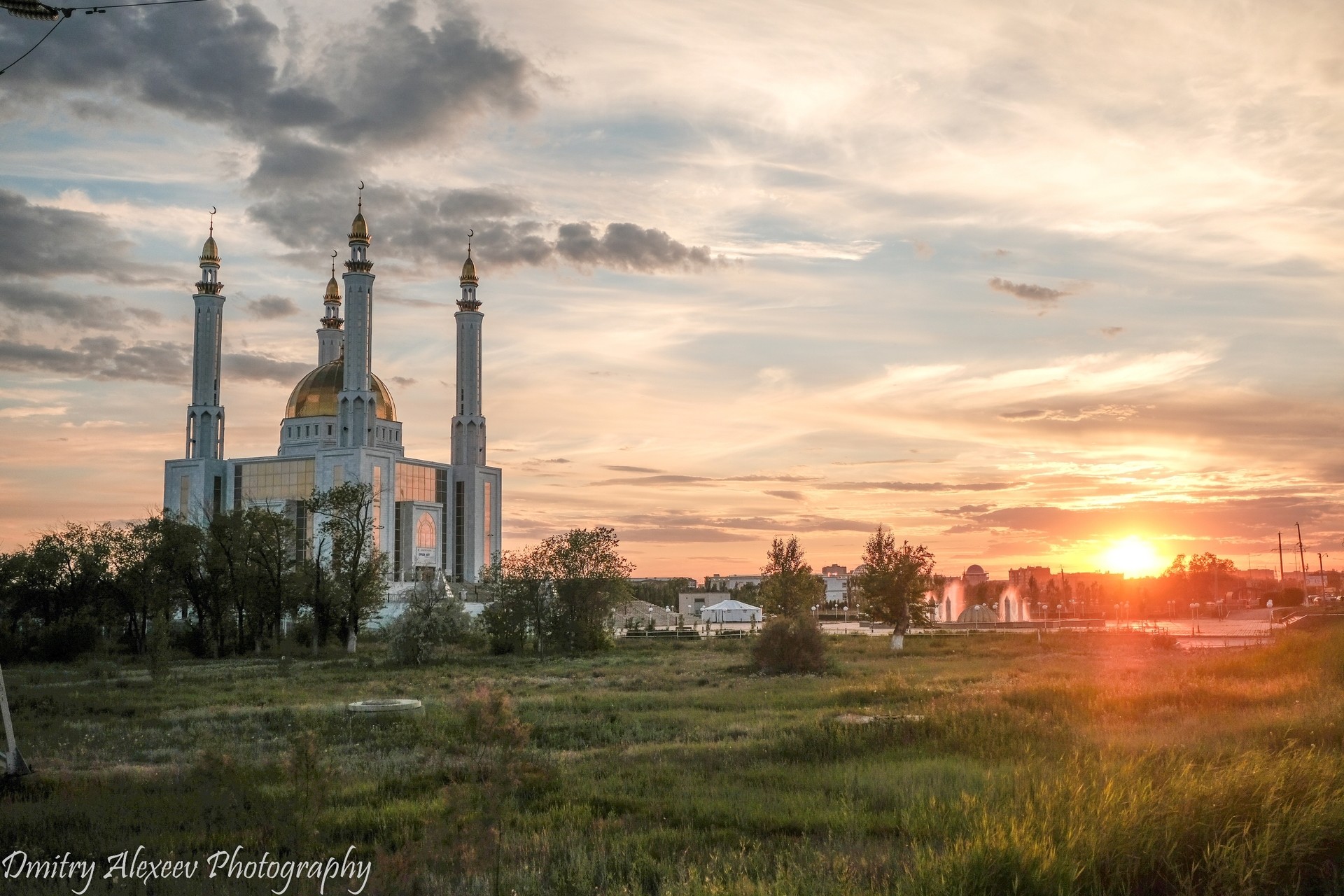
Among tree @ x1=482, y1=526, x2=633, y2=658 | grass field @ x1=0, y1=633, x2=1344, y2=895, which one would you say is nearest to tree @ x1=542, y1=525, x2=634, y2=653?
tree @ x1=482, y1=526, x2=633, y2=658

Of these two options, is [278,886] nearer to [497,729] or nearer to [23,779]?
[497,729]

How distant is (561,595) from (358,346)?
4546cm

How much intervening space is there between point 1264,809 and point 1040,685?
13225mm

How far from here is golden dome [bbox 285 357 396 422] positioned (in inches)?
3930

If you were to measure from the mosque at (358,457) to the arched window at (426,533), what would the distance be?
0.42ft

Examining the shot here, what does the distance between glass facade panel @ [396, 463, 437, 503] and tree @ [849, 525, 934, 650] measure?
56541mm

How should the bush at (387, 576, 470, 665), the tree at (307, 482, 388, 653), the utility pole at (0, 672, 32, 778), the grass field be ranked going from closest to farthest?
1. the grass field
2. the utility pole at (0, 672, 32, 778)
3. the bush at (387, 576, 470, 665)
4. the tree at (307, 482, 388, 653)

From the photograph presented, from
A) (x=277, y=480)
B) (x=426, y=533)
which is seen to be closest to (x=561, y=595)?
(x=426, y=533)

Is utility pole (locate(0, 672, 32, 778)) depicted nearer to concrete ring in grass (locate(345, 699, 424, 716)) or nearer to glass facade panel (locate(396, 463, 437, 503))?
concrete ring in grass (locate(345, 699, 424, 716))

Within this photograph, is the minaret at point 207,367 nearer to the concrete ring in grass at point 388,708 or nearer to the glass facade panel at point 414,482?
the glass facade panel at point 414,482

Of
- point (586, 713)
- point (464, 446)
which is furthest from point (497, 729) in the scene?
point (464, 446)

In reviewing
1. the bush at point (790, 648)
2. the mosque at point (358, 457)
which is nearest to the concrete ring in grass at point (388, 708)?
the bush at point (790, 648)

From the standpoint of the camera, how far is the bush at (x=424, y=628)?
4128 cm

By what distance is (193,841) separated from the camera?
401 inches
